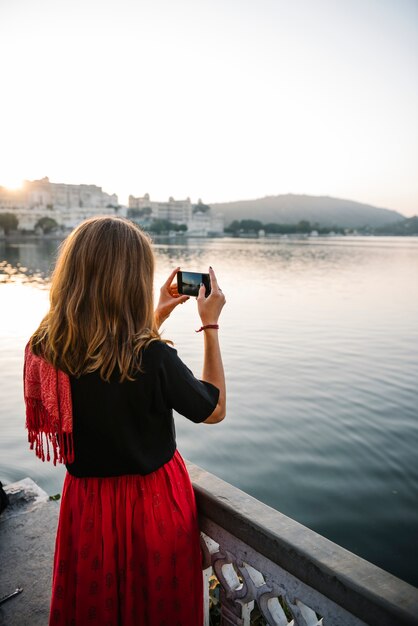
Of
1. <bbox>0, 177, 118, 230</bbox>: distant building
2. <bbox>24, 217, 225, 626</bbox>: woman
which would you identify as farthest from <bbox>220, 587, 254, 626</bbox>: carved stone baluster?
<bbox>0, 177, 118, 230</bbox>: distant building

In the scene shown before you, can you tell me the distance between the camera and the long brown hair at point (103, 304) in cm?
151

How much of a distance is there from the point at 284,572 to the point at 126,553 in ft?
1.77

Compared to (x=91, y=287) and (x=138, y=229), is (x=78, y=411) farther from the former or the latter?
(x=138, y=229)

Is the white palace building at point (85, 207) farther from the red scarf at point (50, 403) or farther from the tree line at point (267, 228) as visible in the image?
the red scarf at point (50, 403)

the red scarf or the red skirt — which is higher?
the red scarf

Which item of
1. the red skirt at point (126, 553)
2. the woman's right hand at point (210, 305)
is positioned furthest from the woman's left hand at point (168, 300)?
the red skirt at point (126, 553)

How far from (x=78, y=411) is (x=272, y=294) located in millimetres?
20301

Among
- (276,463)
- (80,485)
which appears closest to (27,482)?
(80,485)

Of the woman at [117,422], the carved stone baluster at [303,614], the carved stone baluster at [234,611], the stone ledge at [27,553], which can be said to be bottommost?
the stone ledge at [27,553]

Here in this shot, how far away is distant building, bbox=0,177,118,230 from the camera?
118m

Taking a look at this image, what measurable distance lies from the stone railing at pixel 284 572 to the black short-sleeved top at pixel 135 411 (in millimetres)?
387

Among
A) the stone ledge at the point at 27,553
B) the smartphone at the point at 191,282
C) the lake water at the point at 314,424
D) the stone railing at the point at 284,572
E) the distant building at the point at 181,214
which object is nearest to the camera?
the stone railing at the point at 284,572

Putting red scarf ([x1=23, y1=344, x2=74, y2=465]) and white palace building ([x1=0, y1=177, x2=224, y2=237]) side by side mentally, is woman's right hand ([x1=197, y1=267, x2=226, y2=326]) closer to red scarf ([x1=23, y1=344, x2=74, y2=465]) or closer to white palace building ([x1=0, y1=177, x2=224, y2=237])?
red scarf ([x1=23, y1=344, x2=74, y2=465])

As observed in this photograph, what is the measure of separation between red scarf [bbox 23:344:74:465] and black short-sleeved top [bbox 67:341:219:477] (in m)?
0.03
